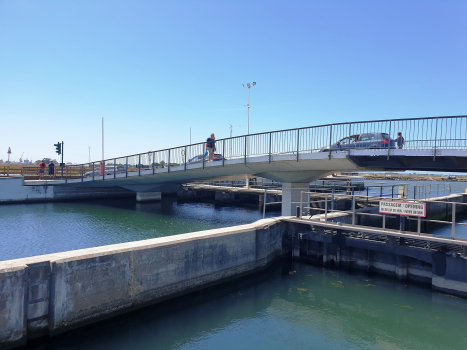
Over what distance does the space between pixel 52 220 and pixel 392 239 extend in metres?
21.9

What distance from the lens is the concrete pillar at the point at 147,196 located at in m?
35.3

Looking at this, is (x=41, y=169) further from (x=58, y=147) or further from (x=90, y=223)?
(x=90, y=223)

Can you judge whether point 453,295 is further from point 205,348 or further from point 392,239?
point 205,348

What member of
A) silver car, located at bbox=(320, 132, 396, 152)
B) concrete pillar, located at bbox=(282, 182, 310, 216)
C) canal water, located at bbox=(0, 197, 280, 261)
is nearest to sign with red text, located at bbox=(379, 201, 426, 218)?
silver car, located at bbox=(320, 132, 396, 152)

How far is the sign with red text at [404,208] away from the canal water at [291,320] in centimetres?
272

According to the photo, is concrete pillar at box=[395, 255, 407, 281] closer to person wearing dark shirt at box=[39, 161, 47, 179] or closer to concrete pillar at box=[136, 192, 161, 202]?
concrete pillar at box=[136, 192, 161, 202]

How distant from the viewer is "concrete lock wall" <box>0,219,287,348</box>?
6703 millimetres

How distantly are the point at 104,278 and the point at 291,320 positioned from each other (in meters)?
5.21

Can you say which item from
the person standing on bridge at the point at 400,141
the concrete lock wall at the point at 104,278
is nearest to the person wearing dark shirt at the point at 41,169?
the concrete lock wall at the point at 104,278

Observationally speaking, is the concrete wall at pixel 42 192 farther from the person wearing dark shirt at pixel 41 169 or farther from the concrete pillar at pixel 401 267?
the concrete pillar at pixel 401 267

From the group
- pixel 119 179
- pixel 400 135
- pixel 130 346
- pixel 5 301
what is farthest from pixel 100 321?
pixel 119 179

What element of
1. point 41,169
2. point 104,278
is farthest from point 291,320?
point 41,169

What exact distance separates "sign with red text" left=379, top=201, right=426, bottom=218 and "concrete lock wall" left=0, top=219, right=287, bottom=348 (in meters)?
5.11

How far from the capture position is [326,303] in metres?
10.0
